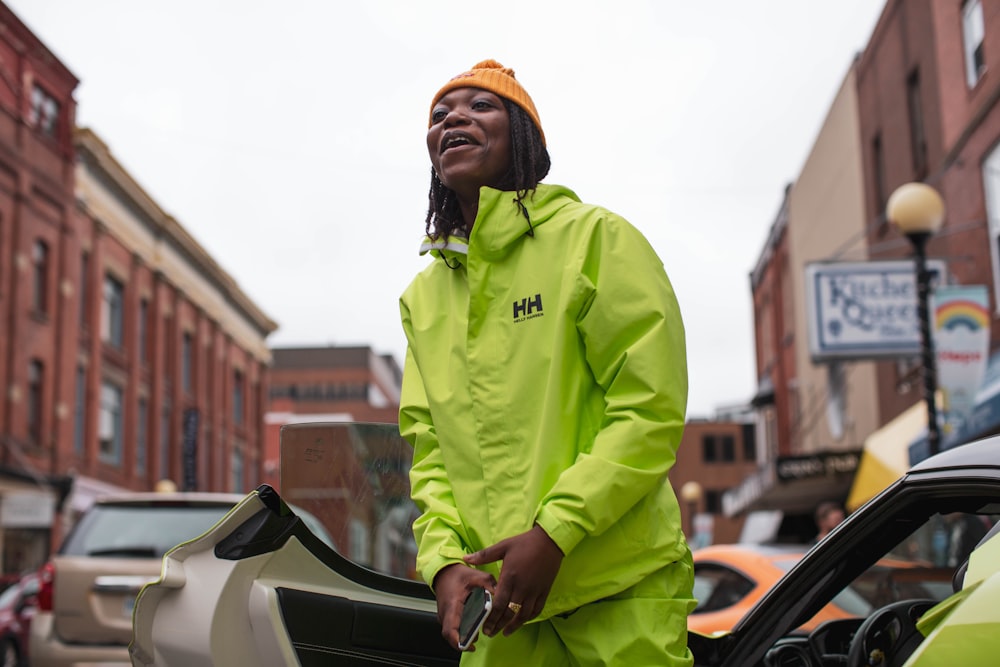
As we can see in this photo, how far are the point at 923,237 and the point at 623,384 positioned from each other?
386 inches

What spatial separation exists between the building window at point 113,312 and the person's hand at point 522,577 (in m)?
38.1

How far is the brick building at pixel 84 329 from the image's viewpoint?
101 feet

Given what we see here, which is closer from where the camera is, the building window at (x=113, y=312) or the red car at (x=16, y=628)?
the red car at (x=16, y=628)

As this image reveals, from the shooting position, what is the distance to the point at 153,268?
4275 cm

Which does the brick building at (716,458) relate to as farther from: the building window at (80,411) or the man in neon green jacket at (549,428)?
the man in neon green jacket at (549,428)

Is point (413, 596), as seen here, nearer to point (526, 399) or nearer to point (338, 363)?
point (526, 399)

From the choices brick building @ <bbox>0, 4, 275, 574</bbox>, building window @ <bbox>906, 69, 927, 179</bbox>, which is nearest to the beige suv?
brick building @ <bbox>0, 4, 275, 574</bbox>

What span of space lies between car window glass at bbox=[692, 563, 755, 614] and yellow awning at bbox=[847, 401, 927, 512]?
9.14m

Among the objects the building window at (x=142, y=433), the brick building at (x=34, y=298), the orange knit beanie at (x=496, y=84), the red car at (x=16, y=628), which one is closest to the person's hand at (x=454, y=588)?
the orange knit beanie at (x=496, y=84)

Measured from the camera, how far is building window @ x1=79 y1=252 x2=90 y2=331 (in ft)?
120

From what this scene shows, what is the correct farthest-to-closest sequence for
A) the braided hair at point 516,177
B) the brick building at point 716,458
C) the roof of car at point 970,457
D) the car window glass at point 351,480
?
1. the brick building at point 716,458
2. the car window glass at point 351,480
3. the braided hair at point 516,177
4. the roof of car at point 970,457

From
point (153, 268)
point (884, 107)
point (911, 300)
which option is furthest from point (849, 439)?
point (153, 268)

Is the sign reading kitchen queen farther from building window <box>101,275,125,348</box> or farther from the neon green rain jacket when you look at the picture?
building window <box>101,275,125,348</box>

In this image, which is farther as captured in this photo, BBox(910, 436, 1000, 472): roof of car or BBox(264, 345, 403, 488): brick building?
BBox(264, 345, 403, 488): brick building
